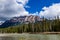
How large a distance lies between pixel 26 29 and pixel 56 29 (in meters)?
40.2

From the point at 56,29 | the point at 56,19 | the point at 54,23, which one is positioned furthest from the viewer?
the point at 56,19

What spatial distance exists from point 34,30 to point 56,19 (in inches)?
1089

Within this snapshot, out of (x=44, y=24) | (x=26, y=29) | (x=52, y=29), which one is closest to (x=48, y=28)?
(x=52, y=29)

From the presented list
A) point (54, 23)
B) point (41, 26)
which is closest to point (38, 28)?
point (41, 26)

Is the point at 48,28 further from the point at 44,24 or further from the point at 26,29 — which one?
the point at 26,29

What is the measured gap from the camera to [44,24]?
7554 inches

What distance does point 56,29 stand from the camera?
6678 inches

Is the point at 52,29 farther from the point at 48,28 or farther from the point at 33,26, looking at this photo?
the point at 33,26

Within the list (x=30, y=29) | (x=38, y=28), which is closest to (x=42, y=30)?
(x=38, y=28)

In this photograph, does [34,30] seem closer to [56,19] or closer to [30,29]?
[30,29]

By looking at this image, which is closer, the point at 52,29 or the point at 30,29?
the point at 52,29

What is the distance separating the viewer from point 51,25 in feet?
587

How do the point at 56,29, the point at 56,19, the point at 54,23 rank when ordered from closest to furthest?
the point at 56,29, the point at 54,23, the point at 56,19

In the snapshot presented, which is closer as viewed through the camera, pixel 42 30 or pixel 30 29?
pixel 42 30
